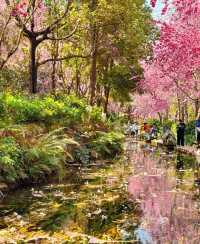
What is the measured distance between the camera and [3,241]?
8141 millimetres

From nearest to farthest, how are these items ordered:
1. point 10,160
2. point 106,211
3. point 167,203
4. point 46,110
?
point 106,211, point 167,203, point 10,160, point 46,110

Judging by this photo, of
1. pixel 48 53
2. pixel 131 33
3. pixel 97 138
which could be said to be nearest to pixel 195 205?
pixel 97 138

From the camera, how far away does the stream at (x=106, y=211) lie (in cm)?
859

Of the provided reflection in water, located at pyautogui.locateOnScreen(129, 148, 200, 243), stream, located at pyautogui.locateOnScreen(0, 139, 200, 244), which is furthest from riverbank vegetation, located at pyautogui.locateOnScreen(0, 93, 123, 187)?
reflection in water, located at pyautogui.locateOnScreen(129, 148, 200, 243)

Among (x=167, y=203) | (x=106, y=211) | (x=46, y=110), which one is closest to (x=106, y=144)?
(x=46, y=110)

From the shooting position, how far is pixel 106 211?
10750mm

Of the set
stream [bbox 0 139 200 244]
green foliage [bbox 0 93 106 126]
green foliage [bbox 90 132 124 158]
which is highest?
green foliage [bbox 0 93 106 126]

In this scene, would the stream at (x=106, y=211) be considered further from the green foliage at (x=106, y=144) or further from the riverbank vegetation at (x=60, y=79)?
the green foliage at (x=106, y=144)

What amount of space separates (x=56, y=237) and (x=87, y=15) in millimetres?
21349

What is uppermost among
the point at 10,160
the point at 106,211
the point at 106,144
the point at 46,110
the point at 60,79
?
the point at 60,79

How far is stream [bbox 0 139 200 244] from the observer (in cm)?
859

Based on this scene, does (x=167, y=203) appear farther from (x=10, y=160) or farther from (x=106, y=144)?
(x=106, y=144)

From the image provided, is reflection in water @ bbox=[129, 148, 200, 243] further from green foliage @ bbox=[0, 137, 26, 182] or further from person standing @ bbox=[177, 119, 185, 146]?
person standing @ bbox=[177, 119, 185, 146]

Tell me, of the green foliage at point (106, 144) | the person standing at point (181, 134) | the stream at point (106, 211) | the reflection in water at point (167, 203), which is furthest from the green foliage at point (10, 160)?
the person standing at point (181, 134)
